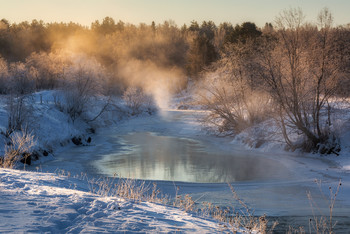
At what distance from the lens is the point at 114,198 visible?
7695 mm

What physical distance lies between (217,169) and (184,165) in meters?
1.83

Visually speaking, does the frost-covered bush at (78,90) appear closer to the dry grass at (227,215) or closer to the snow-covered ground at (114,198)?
the snow-covered ground at (114,198)

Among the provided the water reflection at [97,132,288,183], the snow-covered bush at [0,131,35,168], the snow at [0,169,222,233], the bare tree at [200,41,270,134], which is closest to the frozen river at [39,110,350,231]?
the water reflection at [97,132,288,183]

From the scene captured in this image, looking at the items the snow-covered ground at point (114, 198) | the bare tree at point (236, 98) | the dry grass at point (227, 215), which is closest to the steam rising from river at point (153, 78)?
the bare tree at point (236, 98)

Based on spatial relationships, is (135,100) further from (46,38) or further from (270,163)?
(46,38)

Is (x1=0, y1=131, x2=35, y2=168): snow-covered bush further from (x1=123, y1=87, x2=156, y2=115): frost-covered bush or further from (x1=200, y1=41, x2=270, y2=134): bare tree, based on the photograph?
(x1=123, y1=87, x2=156, y2=115): frost-covered bush

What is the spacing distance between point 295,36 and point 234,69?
8.71 meters

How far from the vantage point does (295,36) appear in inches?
836

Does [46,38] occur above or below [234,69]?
above

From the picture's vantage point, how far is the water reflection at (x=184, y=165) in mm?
17172

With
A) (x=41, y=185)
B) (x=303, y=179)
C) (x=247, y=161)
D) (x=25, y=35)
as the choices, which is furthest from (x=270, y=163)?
(x=25, y=35)

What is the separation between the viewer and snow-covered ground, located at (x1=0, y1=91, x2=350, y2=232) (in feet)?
20.4

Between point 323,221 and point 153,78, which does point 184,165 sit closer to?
point 323,221

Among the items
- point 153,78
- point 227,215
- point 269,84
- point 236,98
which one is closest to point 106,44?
point 153,78
